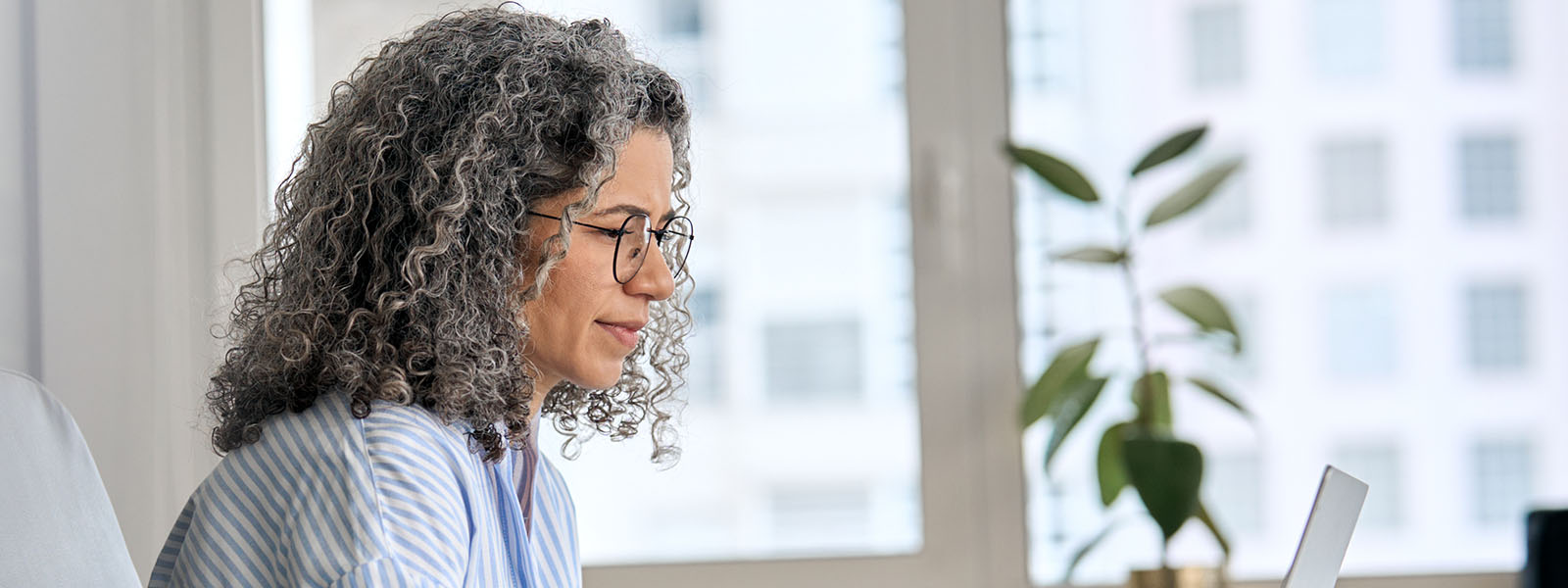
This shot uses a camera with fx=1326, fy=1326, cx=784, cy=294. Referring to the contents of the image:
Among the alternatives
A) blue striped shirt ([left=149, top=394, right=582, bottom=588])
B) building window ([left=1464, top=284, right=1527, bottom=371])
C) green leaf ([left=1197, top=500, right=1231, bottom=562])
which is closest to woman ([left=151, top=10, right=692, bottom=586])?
blue striped shirt ([left=149, top=394, right=582, bottom=588])

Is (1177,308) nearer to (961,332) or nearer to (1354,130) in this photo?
(961,332)

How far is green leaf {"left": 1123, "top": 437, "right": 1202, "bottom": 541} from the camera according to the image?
189cm

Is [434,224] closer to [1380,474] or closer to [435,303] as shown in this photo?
[435,303]

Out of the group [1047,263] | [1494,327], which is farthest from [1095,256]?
[1494,327]

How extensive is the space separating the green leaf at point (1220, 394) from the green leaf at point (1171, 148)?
330mm

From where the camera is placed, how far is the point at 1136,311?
6.70ft

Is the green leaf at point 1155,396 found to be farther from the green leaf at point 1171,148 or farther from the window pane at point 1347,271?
the green leaf at point 1171,148

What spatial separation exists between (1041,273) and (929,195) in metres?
0.23

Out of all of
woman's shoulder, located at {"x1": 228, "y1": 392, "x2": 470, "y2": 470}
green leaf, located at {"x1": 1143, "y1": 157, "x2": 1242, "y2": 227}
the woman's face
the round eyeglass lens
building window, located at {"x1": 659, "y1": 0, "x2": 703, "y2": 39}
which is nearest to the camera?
woman's shoulder, located at {"x1": 228, "y1": 392, "x2": 470, "y2": 470}

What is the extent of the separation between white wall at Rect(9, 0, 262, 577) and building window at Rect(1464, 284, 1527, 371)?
1913 mm

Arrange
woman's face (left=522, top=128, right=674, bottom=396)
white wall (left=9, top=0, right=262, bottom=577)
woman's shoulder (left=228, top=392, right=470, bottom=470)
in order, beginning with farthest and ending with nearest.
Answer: white wall (left=9, top=0, right=262, bottom=577), woman's face (left=522, top=128, right=674, bottom=396), woman's shoulder (left=228, top=392, right=470, bottom=470)

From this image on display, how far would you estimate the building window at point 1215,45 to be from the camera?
220 centimetres

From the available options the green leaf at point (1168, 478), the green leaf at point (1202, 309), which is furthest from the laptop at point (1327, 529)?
the green leaf at point (1202, 309)

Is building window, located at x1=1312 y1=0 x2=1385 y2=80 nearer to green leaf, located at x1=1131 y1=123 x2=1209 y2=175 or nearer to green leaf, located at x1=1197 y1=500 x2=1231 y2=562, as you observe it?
green leaf, located at x1=1131 y1=123 x2=1209 y2=175
